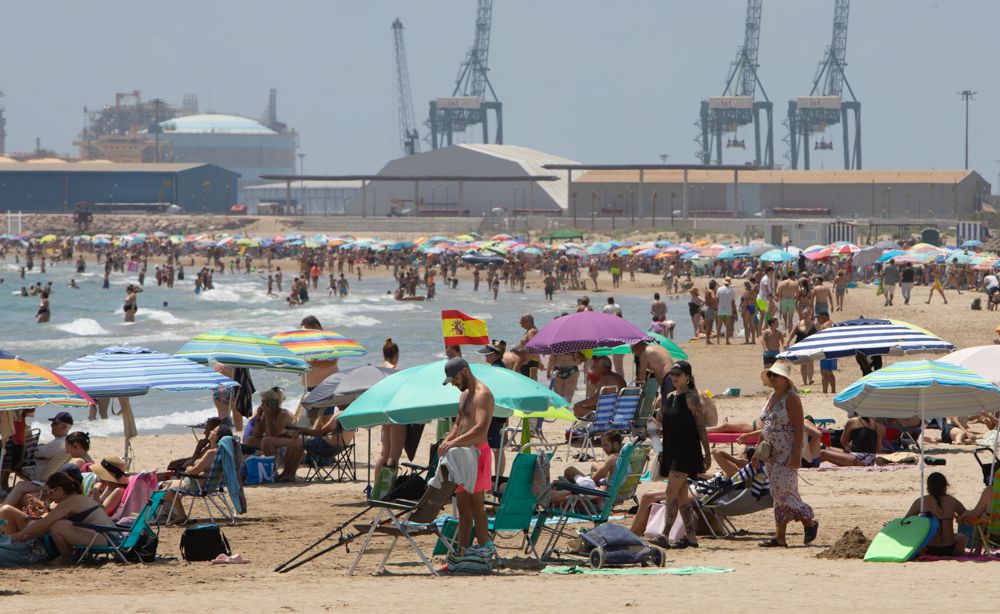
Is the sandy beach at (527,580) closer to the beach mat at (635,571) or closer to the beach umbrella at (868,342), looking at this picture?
the beach mat at (635,571)

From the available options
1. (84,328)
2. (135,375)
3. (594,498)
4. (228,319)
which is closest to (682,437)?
(594,498)

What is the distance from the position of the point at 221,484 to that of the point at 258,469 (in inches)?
76.8

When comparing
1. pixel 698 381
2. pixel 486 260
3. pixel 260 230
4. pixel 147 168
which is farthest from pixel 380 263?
pixel 147 168

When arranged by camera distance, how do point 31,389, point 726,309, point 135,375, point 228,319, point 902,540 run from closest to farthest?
1. point 902,540
2. point 31,389
3. point 135,375
4. point 726,309
5. point 228,319

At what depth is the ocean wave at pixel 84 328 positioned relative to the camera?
37.7 meters

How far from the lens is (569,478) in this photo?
901 cm

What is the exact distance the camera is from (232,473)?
962 centimetres

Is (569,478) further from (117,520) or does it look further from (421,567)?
(117,520)

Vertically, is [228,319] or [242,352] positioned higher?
[242,352]

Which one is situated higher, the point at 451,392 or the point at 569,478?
the point at 451,392

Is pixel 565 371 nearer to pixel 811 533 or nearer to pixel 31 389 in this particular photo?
pixel 811 533

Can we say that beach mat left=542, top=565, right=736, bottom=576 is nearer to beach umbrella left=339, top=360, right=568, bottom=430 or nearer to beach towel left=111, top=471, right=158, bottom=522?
beach umbrella left=339, top=360, right=568, bottom=430

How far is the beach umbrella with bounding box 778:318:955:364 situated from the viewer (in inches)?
463

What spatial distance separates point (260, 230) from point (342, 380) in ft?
286
